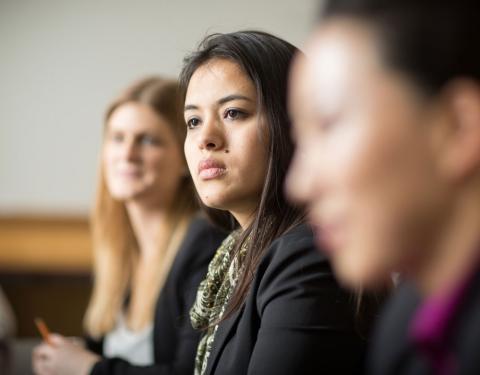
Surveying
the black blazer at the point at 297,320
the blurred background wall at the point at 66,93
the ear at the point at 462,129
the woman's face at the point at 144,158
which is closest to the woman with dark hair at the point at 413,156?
the ear at the point at 462,129

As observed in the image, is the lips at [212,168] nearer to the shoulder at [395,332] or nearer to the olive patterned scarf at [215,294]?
the olive patterned scarf at [215,294]

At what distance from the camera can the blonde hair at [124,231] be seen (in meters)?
2.13

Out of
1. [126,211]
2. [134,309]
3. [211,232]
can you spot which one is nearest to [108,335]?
[134,309]

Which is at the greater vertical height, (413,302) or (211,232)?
(413,302)

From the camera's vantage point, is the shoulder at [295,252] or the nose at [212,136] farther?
the nose at [212,136]

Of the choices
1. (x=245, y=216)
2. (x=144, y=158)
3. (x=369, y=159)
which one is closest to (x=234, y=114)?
(x=245, y=216)

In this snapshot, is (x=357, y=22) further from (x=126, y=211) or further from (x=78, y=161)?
(x=78, y=161)

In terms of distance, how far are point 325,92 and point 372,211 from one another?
0.34 feet

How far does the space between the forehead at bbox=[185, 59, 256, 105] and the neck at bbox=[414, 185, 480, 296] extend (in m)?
0.73

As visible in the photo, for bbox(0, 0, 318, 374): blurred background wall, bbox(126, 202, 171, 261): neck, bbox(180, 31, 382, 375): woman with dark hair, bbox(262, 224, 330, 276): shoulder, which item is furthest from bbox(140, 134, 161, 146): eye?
bbox(0, 0, 318, 374): blurred background wall

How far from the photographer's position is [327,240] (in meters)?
0.59

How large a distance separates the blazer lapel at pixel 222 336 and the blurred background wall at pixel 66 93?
241 cm

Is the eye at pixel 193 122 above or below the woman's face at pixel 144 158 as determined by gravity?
above

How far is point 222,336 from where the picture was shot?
48.8 inches
